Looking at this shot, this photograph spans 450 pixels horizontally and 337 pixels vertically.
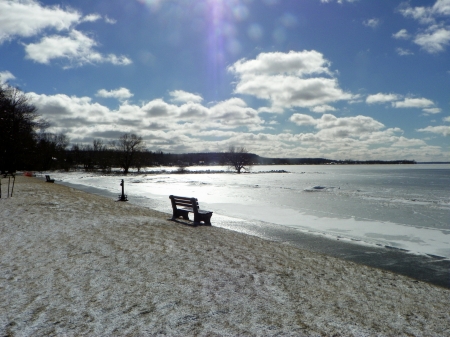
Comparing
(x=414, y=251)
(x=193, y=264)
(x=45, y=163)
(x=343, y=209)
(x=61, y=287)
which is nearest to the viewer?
(x=61, y=287)

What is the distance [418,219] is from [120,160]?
267 ft

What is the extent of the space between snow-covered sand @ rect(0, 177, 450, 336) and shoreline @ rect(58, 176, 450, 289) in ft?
2.57

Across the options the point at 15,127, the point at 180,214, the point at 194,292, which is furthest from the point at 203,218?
the point at 15,127

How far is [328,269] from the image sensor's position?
21.4ft

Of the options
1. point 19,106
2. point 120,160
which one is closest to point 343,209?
point 19,106

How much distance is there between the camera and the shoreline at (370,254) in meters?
6.96

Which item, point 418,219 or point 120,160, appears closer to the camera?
point 418,219

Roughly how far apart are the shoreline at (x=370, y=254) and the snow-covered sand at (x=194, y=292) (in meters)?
0.78

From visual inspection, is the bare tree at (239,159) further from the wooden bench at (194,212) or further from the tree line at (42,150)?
the wooden bench at (194,212)

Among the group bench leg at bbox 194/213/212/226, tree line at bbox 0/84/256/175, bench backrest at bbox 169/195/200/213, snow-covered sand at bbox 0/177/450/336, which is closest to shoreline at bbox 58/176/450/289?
bench leg at bbox 194/213/212/226

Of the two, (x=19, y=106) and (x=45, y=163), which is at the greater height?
(x=19, y=106)

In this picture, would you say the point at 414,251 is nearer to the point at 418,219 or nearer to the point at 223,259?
the point at 223,259

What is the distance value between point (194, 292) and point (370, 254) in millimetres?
5217

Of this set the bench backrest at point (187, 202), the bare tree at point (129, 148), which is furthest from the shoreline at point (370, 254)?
the bare tree at point (129, 148)
